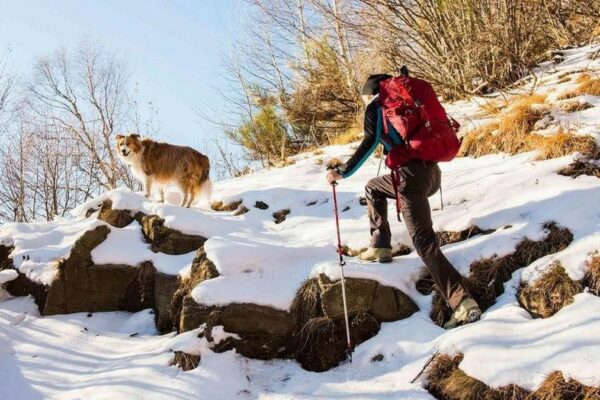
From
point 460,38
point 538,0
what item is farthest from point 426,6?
point 538,0

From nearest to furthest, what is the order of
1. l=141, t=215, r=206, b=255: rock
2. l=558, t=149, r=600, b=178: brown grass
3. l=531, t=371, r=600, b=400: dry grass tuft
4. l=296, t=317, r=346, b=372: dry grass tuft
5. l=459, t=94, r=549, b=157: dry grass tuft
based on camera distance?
l=531, t=371, r=600, b=400: dry grass tuft → l=296, t=317, r=346, b=372: dry grass tuft → l=558, t=149, r=600, b=178: brown grass → l=141, t=215, r=206, b=255: rock → l=459, t=94, r=549, b=157: dry grass tuft

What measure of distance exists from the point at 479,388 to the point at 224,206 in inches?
188

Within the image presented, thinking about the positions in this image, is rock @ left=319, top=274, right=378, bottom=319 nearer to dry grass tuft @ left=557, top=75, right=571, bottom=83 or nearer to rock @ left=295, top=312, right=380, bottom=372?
rock @ left=295, top=312, right=380, bottom=372

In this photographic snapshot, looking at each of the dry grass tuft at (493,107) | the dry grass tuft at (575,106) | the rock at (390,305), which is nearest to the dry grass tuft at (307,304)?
the rock at (390,305)

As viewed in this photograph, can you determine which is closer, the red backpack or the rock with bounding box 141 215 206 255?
the red backpack

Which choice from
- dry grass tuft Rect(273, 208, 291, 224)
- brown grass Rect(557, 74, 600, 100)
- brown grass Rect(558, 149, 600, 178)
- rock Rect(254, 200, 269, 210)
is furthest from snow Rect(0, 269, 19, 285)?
brown grass Rect(557, 74, 600, 100)

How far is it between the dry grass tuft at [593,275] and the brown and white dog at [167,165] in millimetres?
5187

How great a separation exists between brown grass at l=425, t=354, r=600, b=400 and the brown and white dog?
481 centimetres

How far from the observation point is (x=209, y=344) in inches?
148

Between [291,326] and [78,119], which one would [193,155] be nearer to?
[291,326]

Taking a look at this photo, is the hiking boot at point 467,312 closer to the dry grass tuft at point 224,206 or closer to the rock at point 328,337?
the rock at point 328,337

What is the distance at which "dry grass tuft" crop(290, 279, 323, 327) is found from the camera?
3.85 metres

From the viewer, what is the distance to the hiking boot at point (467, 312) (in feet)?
10.8

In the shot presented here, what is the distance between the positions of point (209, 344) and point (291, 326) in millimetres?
697
